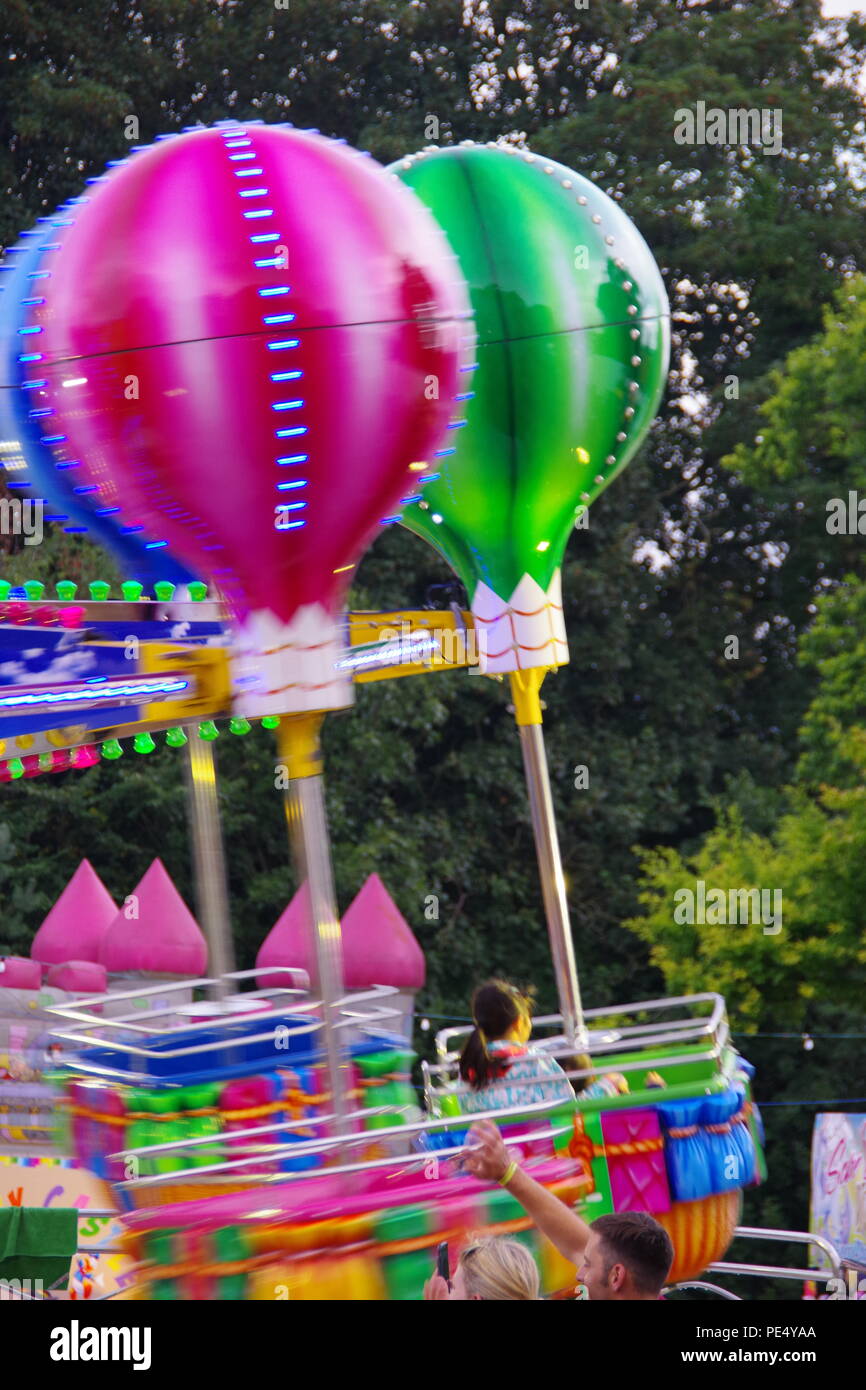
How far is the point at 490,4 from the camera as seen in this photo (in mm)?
21078

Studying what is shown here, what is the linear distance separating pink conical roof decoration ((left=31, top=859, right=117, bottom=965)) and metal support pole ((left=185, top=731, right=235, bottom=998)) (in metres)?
4.69

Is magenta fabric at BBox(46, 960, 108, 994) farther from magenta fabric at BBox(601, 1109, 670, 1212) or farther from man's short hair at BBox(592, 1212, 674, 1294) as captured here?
man's short hair at BBox(592, 1212, 674, 1294)

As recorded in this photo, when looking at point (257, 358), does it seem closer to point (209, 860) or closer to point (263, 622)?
A: point (263, 622)

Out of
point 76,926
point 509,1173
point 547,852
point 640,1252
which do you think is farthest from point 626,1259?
point 76,926

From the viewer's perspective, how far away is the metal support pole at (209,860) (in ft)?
23.1

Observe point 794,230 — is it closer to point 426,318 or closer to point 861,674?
point 861,674

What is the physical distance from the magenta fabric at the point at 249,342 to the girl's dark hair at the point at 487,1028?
1.56 meters

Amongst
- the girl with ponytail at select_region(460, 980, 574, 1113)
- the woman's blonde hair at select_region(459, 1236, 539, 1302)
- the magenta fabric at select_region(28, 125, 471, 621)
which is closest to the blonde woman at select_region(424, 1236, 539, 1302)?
the woman's blonde hair at select_region(459, 1236, 539, 1302)

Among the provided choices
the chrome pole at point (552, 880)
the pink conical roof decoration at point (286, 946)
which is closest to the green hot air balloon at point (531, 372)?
the chrome pole at point (552, 880)

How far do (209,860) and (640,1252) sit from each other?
399 centimetres

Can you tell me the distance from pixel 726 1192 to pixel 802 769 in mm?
11674

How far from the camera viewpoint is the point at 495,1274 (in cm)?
336

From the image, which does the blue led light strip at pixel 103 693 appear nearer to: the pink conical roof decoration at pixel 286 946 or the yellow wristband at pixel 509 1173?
the yellow wristband at pixel 509 1173

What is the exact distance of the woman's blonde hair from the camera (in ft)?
10.9
